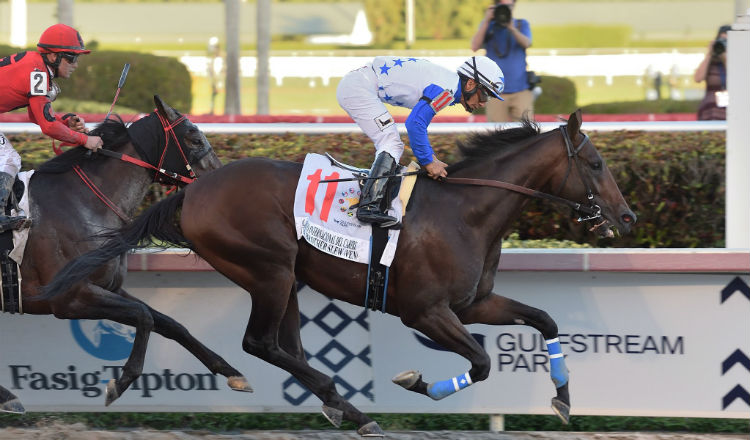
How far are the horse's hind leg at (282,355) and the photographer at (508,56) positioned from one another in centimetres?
402

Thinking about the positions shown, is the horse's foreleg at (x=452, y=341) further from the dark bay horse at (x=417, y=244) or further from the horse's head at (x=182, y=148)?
the horse's head at (x=182, y=148)

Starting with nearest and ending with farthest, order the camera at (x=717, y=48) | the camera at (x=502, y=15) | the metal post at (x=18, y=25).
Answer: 1. the camera at (x=502, y=15)
2. the camera at (x=717, y=48)
3. the metal post at (x=18, y=25)

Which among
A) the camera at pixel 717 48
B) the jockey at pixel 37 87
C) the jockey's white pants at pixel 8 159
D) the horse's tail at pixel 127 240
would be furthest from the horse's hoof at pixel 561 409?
the camera at pixel 717 48

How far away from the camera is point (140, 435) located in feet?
20.0

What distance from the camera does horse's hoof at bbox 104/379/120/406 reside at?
579cm

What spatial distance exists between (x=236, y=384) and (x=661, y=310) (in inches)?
91.9

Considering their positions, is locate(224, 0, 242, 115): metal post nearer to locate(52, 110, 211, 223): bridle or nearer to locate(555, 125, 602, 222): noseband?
locate(52, 110, 211, 223): bridle

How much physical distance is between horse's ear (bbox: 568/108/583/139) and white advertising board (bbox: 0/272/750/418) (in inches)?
35.9

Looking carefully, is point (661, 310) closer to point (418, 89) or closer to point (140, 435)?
point (418, 89)

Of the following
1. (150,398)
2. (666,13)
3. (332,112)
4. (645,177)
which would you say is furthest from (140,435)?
(666,13)

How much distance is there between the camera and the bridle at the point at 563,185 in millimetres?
5656

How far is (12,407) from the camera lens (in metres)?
5.93

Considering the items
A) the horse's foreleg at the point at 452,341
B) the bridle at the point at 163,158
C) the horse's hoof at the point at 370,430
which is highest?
the bridle at the point at 163,158

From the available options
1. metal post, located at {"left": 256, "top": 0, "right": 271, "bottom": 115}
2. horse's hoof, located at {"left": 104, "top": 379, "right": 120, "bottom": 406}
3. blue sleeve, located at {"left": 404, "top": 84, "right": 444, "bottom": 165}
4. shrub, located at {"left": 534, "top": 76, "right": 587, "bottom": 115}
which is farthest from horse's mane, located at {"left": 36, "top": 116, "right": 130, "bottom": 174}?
shrub, located at {"left": 534, "top": 76, "right": 587, "bottom": 115}
